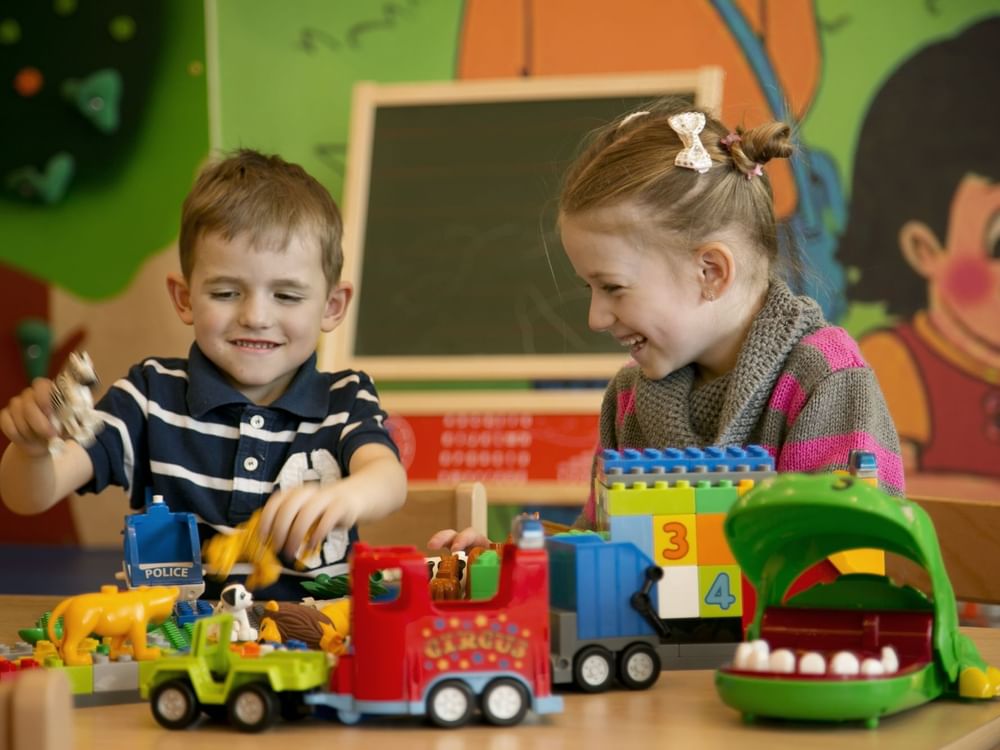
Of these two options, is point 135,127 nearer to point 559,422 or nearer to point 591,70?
point 591,70

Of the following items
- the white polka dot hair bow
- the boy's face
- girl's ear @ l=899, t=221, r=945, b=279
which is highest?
girl's ear @ l=899, t=221, r=945, b=279

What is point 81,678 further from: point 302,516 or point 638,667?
point 638,667

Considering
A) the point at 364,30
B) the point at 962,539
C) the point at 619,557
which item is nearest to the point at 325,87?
the point at 364,30

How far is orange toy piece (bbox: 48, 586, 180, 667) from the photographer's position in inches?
31.4

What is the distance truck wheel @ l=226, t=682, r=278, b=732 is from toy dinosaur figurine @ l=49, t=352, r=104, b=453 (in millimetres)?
260

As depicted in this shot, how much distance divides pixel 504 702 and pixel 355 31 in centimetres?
299

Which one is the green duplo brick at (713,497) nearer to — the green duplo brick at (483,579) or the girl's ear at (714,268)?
the green duplo brick at (483,579)

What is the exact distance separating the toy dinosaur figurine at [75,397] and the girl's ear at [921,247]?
2539 mm

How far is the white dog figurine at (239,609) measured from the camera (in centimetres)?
86

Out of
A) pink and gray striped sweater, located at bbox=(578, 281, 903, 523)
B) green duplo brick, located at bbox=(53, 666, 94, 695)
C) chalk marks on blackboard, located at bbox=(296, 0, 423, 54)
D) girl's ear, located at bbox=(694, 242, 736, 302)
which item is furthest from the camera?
chalk marks on blackboard, located at bbox=(296, 0, 423, 54)

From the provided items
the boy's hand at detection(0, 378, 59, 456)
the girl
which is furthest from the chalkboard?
the boy's hand at detection(0, 378, 59, 456)

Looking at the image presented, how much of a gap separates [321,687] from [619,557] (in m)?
0.21

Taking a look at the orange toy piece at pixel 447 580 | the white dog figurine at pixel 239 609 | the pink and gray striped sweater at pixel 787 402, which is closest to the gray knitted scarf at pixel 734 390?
the pink and gray striped sweater at pixel 787 402

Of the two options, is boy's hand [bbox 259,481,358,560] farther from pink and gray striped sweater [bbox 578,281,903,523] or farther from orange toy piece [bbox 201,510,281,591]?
pink and gray striped sweater [bbox 578,281,903,523]
